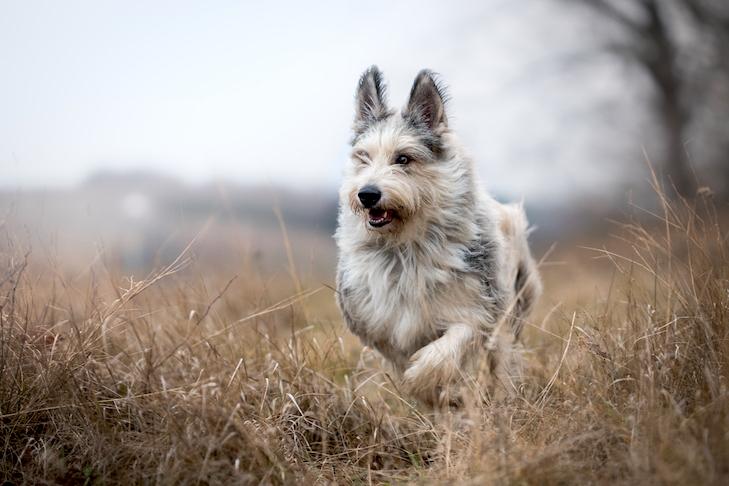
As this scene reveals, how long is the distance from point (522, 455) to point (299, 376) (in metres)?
1.68

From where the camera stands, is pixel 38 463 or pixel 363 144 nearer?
pixel 38 463

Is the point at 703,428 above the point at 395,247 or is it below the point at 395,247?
below

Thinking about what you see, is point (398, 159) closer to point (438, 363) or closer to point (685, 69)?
point (438, 363)

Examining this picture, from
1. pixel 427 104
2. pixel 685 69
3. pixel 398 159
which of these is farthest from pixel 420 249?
pixel 685 69

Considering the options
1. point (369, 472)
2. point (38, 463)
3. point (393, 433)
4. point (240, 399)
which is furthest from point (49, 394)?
point (393, 433)

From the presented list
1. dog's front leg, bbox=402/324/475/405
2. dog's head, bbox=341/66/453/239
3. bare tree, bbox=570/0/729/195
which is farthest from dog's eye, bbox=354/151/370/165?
bare tree, bbox=570/0/729/195

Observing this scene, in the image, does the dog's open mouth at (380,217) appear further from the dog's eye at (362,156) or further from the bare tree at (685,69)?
the bare tree at (685,69)

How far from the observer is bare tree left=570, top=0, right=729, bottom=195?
12.2m

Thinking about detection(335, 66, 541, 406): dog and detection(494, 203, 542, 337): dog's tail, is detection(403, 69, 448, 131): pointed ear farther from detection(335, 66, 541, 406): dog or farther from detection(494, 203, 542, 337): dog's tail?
detection(494, 203, 542, 337): dog's tail

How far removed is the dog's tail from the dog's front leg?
111cm

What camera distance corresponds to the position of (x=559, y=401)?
277 cm

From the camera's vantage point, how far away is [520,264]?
14.6 feet

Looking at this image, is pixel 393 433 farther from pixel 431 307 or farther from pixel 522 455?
pixel 522 455

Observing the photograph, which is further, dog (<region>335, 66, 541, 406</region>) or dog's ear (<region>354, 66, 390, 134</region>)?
dog's ear (<region>354, 66, 390, 134</region>)
